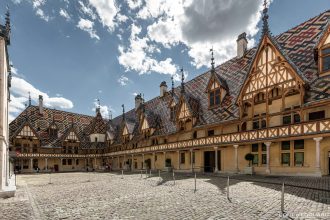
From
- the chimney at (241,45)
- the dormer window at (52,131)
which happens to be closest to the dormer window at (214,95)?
the chimney at (241,45)

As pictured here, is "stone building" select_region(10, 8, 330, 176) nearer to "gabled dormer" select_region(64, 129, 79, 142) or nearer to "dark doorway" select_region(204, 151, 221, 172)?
"dark doorway" select_region(204, 151, 221, 172)

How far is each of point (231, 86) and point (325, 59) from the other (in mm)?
9099

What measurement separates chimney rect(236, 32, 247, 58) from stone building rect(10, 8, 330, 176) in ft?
0.37

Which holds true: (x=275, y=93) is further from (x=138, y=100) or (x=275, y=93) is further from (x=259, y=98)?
(x=138, y=100)

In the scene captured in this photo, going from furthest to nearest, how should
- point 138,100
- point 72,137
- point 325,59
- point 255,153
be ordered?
point 72,137, point 138,100, point 255,153, point 325,59

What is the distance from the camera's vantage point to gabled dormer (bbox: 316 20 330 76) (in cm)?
1552

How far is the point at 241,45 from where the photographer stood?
25.8 m

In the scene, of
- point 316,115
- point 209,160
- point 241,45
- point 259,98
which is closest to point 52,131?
point 209,160

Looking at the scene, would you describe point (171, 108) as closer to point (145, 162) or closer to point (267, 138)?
point (145, 162)

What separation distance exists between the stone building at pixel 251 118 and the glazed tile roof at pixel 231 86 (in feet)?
0.26

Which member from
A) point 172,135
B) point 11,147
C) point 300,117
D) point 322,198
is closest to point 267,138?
point 300,117

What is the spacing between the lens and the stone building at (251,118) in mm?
15648

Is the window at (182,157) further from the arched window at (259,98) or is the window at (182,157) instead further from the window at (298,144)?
the window at (298,144)

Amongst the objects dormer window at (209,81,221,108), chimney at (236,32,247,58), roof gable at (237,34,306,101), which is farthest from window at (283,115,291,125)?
chimney at (236,32,247,58)
